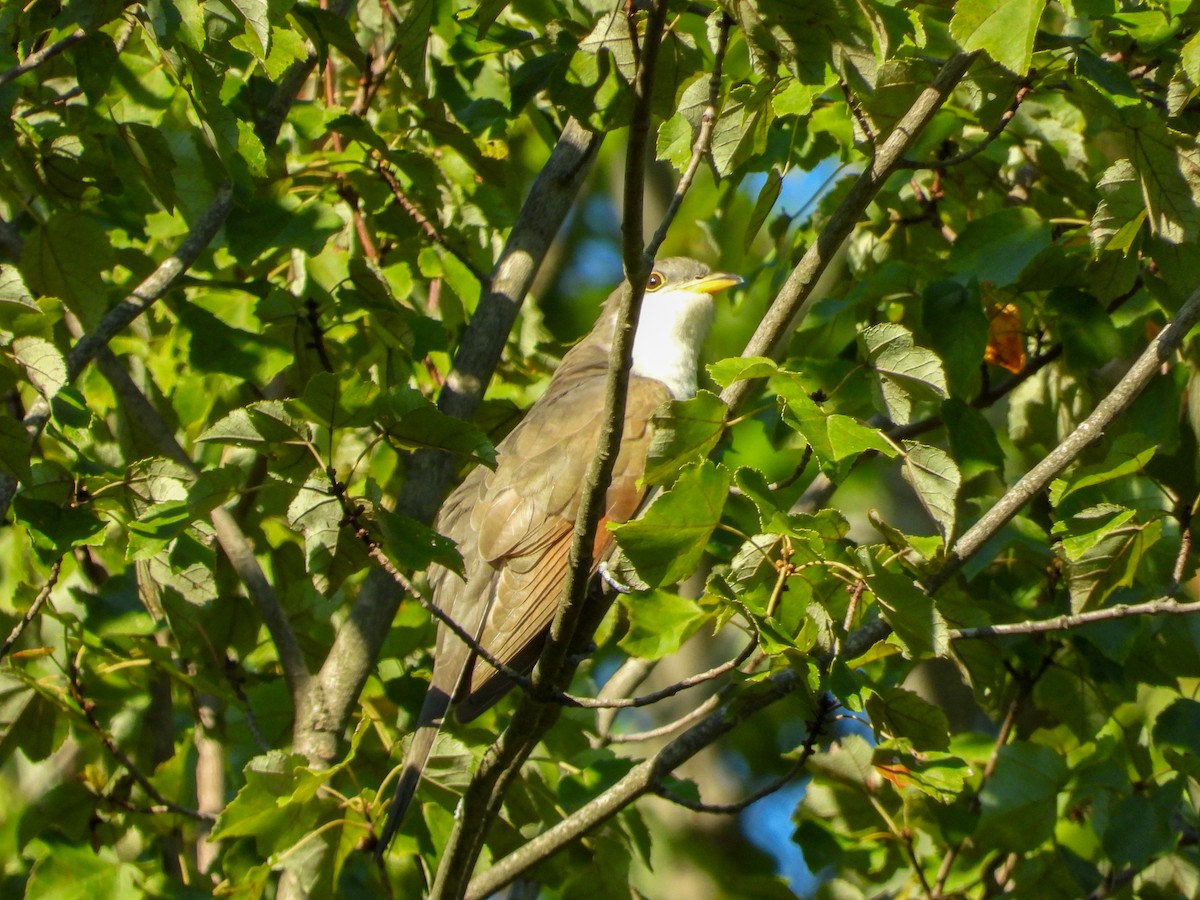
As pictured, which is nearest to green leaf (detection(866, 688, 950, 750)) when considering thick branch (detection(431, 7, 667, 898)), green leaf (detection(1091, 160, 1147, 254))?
thick branch (detection(431, 7, 667, 898))

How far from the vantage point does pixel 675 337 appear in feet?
17.6

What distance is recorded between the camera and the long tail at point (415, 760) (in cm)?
340

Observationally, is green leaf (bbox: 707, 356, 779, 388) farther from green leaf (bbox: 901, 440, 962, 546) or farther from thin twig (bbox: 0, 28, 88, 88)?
thin twig (bbox: 0, 28, 88, 88)

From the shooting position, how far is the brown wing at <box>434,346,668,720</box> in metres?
4.00

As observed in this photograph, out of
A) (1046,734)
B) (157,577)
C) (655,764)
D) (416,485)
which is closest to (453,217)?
(416,485)

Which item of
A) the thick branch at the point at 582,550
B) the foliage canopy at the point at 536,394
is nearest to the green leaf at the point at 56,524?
the foliage canopy at the point at 536,394

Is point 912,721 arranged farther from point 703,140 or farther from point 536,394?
point 536,394

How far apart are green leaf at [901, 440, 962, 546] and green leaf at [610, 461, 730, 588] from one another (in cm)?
42

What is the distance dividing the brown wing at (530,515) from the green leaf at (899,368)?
4.57ft

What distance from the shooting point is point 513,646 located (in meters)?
3.94

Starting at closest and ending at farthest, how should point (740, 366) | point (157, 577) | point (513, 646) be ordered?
point (740, 366)
point (157, 577)
point (513, 646)

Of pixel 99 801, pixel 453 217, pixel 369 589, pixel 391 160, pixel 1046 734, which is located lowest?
pixel 1046 734

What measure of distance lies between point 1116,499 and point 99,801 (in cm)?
289

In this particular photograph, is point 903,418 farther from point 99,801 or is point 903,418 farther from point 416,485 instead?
point 99,801
